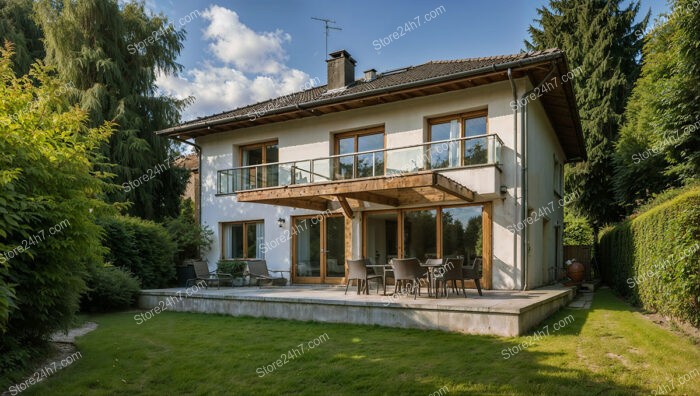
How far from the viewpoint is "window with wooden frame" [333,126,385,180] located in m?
12.1

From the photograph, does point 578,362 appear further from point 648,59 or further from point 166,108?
point 166,108

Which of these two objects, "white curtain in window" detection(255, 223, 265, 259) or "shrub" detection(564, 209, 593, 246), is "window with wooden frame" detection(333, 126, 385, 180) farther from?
"shrub" detection(564, 209, 593, 246)

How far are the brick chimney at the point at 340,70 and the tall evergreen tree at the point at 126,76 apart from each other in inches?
310

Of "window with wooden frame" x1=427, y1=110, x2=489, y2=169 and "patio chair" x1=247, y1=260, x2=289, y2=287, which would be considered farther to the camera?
"patio chair" x1=247, y1=260, x2=289, y2=287

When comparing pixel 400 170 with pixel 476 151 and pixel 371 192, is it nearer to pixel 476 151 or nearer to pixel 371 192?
pixel 371 192

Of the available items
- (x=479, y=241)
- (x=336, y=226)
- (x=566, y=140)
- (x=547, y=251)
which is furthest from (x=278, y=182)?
(x=566, y=140)

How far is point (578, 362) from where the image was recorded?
5.57m

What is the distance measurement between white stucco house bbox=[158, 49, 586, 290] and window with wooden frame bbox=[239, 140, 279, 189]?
0.05 m

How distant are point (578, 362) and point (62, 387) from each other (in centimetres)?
582

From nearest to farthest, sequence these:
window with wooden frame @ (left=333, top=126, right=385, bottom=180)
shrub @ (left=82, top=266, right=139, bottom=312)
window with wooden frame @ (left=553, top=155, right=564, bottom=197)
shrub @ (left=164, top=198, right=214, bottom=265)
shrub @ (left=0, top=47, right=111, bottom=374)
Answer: shrub @ (left=0, top=47, right=111, bottom=374) < shrub @ (left=82, top=266, right=139, bottom=312) < window with wooden frame @ (left=333, top=126, right=385, bottom=180) < shrub @ (left=164, top=198, right=214, bottom=265) < window with wooden frame @ (left=553, top=155, right=564, bottom=197)

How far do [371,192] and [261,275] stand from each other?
4188 mm

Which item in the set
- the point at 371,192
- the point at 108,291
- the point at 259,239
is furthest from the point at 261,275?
the point at 371,192

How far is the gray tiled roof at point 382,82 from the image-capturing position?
12313 millimetres

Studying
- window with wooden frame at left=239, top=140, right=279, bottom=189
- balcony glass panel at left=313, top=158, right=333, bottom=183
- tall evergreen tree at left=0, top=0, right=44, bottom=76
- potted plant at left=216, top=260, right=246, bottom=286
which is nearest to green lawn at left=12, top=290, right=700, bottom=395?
balcony glass panel at left=313, top=158, right=333, bottom=183
